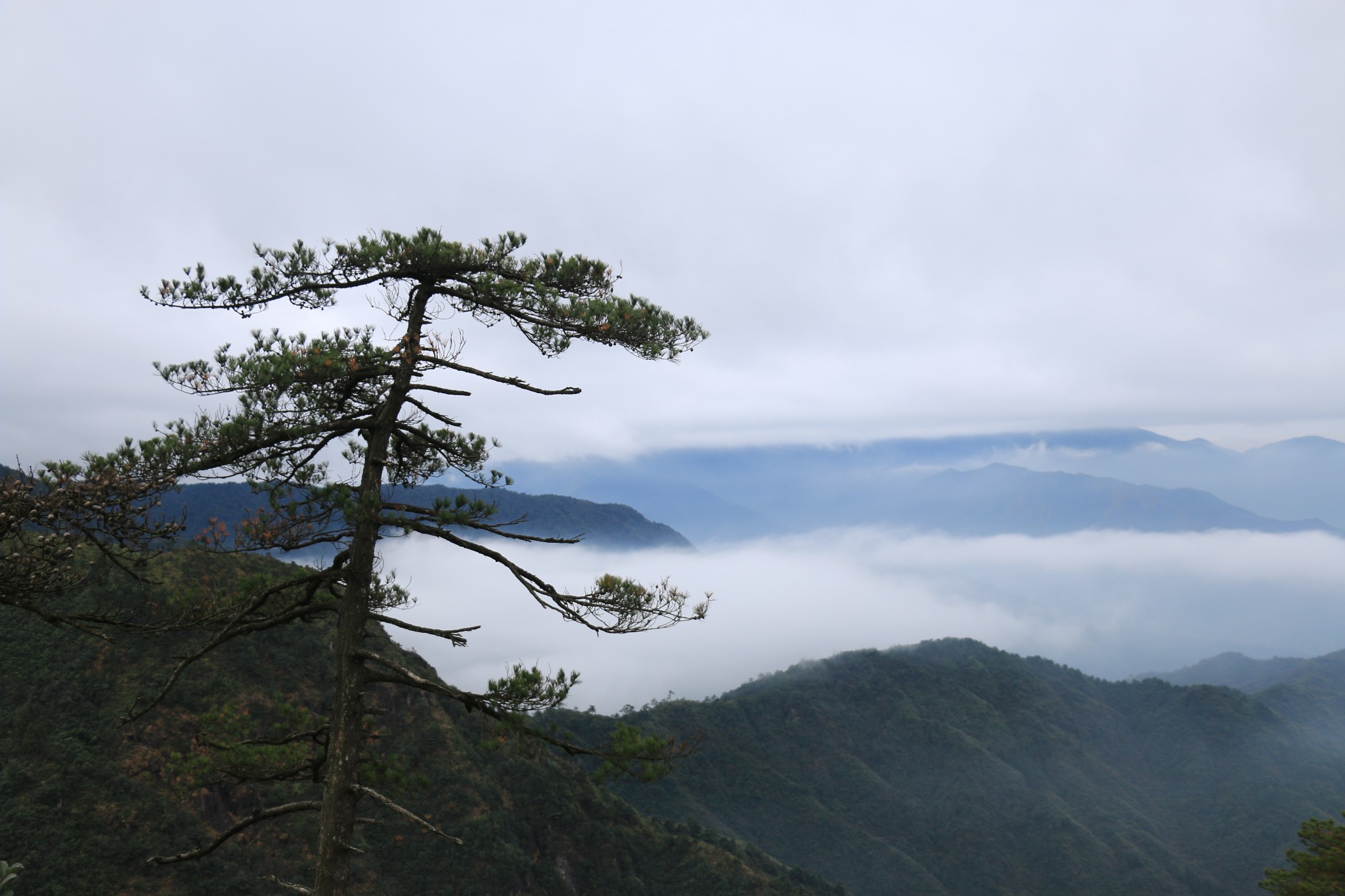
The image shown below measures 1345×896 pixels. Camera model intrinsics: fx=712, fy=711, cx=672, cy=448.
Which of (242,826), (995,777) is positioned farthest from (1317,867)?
(995,777)

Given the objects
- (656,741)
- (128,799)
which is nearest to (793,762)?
(128,799)

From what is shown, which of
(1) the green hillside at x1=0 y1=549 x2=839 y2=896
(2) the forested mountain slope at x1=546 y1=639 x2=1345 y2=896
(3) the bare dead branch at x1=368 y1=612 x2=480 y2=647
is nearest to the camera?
(3) the bare dead branch at x1=368 y1=612 x2=480 y2=647

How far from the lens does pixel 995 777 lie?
148750 mm

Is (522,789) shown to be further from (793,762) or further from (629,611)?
(793,762)

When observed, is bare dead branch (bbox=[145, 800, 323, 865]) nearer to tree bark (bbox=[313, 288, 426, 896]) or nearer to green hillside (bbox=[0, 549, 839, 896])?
tree bark (bbox=[313, 288, 426, 896])

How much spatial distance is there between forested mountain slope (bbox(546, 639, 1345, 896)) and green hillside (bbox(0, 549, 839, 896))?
121ft

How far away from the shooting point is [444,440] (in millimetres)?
8664

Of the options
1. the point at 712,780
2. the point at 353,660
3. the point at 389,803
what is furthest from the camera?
the point at 712,780

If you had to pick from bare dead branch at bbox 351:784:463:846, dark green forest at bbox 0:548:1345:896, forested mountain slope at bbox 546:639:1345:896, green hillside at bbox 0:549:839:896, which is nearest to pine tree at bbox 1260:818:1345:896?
dark green forest at bbox 0:548:1345:896

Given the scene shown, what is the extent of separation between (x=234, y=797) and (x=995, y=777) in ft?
480

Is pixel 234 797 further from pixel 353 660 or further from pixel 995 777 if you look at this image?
pixel 995 777

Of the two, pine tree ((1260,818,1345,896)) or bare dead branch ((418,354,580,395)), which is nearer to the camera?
bare dead branch ((418,354,580,395))

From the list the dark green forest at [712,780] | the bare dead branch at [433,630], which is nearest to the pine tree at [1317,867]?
the dark green forest at [712,780]

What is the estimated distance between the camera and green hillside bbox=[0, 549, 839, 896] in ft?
128
